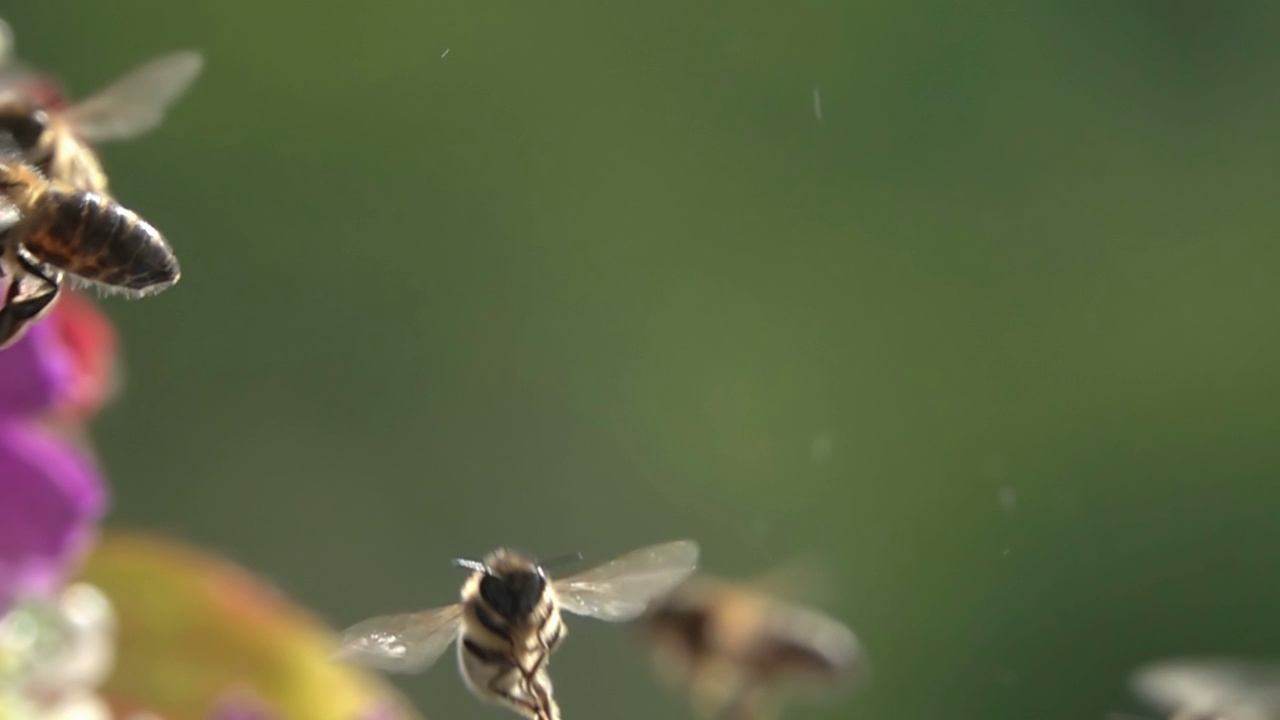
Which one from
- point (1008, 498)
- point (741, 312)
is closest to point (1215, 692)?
point (1008, 498)

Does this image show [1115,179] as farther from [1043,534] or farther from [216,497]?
[216,497]

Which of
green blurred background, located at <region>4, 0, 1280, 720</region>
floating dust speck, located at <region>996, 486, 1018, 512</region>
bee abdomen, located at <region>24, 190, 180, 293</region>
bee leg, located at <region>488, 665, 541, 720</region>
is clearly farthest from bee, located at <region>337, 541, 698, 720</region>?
green blurred background, located at <region>4, 0, 1280, 720</region>

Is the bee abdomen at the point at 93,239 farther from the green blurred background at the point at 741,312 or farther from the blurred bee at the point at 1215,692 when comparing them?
the green blurred background at the point at 741,312

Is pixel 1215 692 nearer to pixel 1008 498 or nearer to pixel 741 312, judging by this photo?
pixel 1008 498

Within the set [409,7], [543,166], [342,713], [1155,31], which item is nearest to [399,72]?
[409,7]

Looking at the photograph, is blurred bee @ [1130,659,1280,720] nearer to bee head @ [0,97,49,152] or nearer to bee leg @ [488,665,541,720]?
bee leg @ [488,665,541,720]
